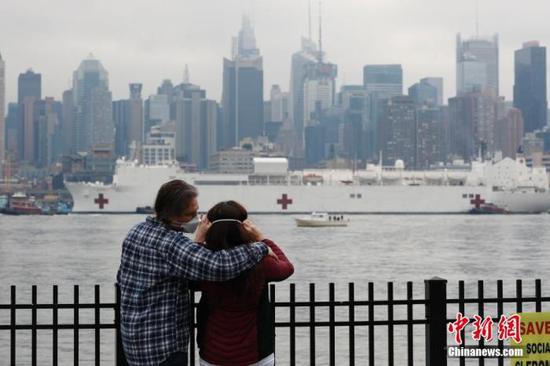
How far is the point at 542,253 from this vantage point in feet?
116

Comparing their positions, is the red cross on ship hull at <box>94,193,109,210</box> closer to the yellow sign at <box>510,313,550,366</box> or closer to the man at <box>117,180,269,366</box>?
the yellow sign at <box>510,313,550,366</box>

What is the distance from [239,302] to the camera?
4.06m

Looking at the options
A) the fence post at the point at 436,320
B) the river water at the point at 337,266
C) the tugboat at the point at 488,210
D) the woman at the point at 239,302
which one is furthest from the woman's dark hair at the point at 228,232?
the tugboat at the point at 488,210

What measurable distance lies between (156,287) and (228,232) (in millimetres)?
356

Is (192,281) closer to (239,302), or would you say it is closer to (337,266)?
(239,302)

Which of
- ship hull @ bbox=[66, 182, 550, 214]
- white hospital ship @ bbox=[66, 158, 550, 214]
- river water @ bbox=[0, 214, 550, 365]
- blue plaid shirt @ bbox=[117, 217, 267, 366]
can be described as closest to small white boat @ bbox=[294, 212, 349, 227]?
white hospital ship @ bbox=[66, 158, 550, 214]

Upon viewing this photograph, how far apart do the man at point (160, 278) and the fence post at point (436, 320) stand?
1.18m

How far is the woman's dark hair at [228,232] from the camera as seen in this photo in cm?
407

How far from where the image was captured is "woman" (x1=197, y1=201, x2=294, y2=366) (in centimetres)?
406

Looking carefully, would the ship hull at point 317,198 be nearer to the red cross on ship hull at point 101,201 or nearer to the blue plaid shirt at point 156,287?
the red cross on ship hull at point 101,201

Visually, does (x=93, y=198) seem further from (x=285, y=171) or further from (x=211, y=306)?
(x=211, y=306)

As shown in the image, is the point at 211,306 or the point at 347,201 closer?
the point at 211,306

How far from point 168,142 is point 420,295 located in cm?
13802

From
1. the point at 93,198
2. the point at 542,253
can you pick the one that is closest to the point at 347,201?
the point at 93,198
